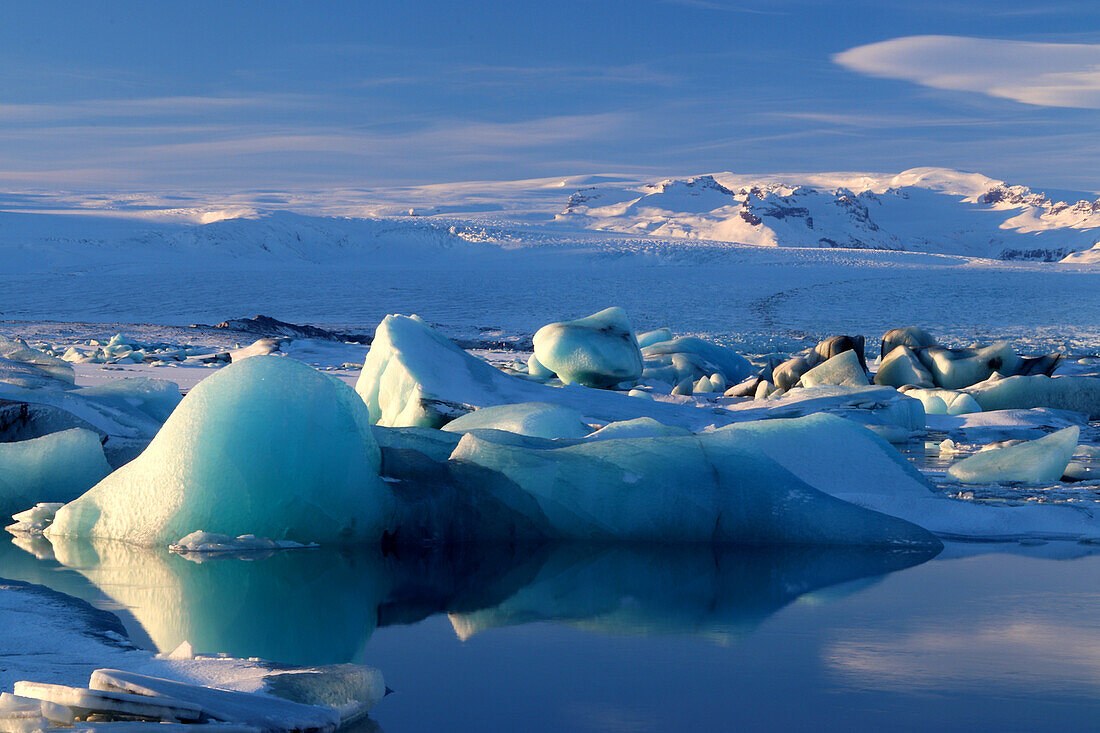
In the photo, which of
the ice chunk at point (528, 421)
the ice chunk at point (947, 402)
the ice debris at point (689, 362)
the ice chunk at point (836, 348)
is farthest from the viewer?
the ice chunk at point (836, 348)

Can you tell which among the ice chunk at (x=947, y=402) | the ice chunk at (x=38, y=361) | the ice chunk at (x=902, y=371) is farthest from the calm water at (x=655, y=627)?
the ice chunk at (x=902, y=371)

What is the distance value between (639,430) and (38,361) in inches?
176

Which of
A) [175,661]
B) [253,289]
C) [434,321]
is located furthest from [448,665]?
[253,289]

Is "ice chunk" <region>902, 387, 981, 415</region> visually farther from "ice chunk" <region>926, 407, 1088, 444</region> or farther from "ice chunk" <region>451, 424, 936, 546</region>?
"ice chunk" <region>451, 424, 936, 546</region>

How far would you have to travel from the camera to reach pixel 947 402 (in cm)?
933

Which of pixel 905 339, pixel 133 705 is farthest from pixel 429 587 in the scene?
pixel 905 339

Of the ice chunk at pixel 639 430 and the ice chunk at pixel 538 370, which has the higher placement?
the ice chunk at pixel 639 430

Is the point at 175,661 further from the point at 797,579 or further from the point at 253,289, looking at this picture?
the point at 253,289

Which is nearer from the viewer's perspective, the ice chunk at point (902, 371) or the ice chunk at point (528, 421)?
the ice chunk at point (528, 421)

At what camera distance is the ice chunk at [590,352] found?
950 centimetres

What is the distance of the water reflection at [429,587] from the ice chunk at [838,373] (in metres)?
6.41

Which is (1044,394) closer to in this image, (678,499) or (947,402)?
(947,402)

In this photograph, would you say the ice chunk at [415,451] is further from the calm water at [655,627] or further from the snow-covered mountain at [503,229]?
the snow-covered mountain at [503,229]

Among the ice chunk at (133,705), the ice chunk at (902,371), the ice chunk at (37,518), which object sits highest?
the ice chunk at (133,705)
